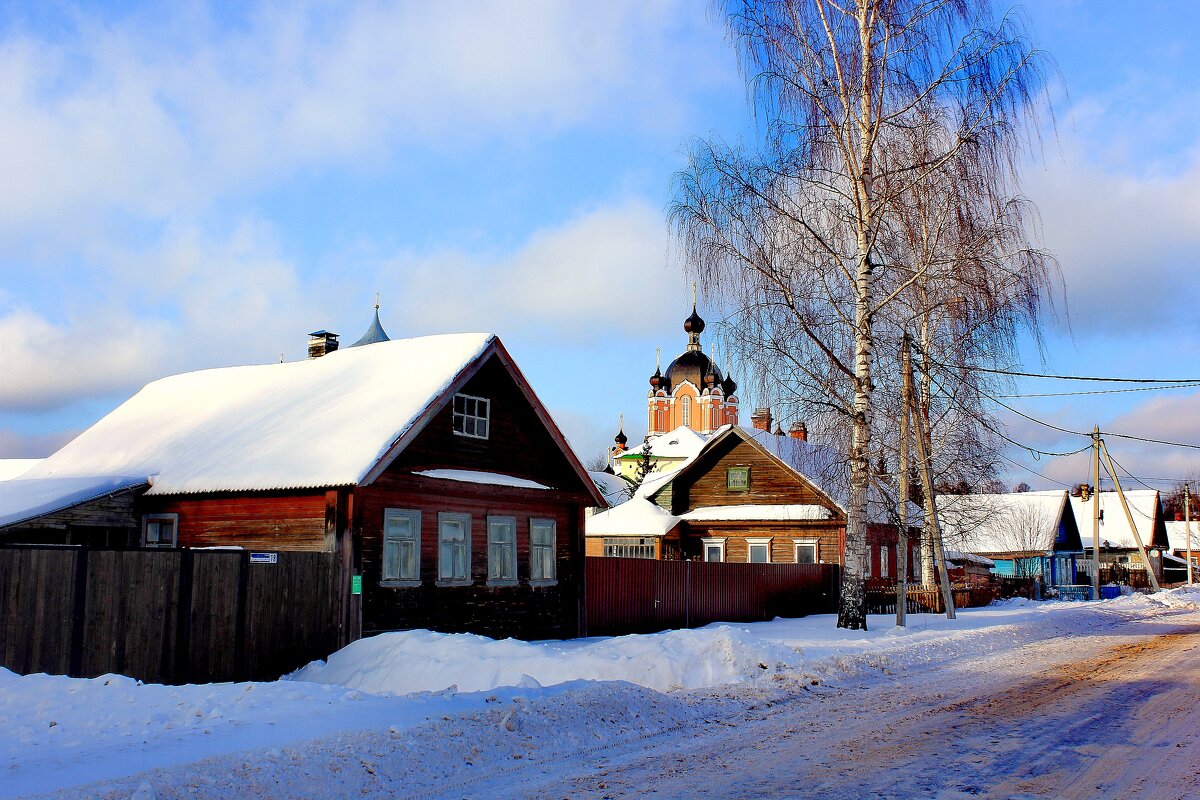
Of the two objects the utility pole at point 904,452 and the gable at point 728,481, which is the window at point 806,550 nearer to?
the gable at point 728,481

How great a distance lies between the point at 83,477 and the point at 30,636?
31.7 feet

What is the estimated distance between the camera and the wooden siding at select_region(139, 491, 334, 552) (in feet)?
61.3

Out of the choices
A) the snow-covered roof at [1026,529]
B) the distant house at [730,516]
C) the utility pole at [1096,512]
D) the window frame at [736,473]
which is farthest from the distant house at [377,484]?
the snow-covered roof at [1026,529]

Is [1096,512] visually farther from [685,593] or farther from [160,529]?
[160,529]

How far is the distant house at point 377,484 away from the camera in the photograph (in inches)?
734

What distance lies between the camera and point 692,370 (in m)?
106

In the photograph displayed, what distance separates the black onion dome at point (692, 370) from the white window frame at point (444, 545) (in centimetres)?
8525

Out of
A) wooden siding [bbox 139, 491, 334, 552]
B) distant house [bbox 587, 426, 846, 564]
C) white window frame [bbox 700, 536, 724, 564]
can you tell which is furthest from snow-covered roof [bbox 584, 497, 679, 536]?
wooden siding [bbox 139, 491, 334, 552]

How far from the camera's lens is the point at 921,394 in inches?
1166

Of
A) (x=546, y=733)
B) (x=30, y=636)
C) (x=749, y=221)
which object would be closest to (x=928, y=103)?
(x=749, y=221)

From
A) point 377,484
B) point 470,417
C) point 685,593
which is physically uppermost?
point 470,417

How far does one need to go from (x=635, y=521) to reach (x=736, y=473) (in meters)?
4.61

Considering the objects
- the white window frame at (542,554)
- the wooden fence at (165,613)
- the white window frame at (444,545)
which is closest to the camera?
the wooden fence at (165,613)

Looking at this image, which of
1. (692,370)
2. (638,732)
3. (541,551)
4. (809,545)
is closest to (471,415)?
(541,551)
